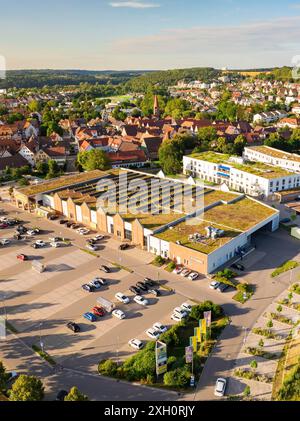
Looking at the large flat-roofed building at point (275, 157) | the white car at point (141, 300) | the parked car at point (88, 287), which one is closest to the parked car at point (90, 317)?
the parked car at point (88, 287)

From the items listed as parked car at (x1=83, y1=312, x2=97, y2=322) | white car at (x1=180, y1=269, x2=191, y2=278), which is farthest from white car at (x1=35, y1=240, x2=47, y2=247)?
white car at (x1=180, y1=269, x2=191, y2=278)

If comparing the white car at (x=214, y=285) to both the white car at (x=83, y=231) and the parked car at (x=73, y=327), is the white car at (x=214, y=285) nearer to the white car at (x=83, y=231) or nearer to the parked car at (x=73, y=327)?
the parked car at (x=73, y=327)

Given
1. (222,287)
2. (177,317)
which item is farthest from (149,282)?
(222,287)

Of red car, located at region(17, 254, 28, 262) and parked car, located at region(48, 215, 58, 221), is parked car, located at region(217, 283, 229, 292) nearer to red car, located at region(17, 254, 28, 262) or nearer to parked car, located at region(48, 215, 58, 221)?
red car, located at region(17, 254, 28, 262)

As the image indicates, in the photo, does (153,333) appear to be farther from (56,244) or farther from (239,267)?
(56,244)

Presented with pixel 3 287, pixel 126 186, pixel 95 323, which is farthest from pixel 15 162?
pixel 95 323

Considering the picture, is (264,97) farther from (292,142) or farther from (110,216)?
(110,216)

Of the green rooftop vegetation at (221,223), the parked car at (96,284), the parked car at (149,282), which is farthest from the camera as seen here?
the green rooftop vegetation at (221,223)
